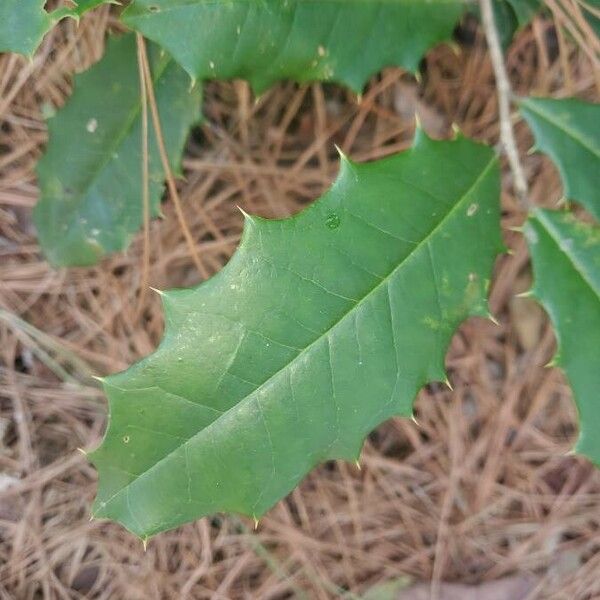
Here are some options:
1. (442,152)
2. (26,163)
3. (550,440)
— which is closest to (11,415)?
(26,163)

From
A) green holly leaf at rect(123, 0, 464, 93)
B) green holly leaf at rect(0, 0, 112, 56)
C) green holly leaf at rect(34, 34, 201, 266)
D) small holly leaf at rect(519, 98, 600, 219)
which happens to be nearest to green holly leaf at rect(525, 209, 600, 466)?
small holly leaf at rect(519, 98, 600, 219)

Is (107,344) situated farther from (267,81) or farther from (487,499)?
(487,499)

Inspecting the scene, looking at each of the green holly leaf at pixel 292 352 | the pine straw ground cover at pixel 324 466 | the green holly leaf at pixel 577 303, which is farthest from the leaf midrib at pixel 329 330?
the pine straw ground cover at pixel 324 466

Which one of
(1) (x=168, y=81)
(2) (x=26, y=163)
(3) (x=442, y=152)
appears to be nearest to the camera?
(3) (x=442, y=152)

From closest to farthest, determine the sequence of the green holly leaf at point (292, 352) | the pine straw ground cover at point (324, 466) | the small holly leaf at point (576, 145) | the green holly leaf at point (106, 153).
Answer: the green holly leaf at point (292, 352) → the small holly leaf at point (576, 145) → the green holly leaf at point (106, 153) → the pine straw ground cover at point (324, 466)

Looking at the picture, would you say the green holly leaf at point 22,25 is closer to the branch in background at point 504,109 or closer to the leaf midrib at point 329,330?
the leaf midrib at point 329,330

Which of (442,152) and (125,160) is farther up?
(442,152)
